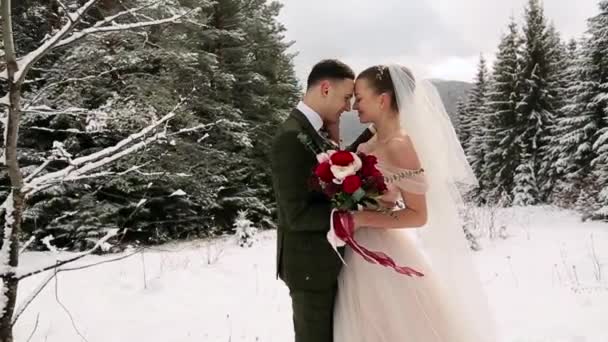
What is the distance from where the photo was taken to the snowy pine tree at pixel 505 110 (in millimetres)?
24891

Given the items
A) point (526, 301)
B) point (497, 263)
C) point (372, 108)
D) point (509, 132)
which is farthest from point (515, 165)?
point (372, 108)

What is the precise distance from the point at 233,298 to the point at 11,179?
400 cm

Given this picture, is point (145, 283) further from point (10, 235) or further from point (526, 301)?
point (526, 301)

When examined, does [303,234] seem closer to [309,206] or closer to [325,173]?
[309,206]

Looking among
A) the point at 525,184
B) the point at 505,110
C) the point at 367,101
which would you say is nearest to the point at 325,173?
the point at 367,101

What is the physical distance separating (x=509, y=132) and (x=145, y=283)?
75.9 feet

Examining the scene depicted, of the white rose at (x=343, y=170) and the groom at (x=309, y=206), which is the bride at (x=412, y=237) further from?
the white rose at (x=343, y=170)

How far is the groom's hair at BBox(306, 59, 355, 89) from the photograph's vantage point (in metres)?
2.93

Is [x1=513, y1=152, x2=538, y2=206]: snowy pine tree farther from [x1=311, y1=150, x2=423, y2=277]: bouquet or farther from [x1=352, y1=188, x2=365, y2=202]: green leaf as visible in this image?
[x1=352, y1=188, x2=365, y2=202]: green leaf

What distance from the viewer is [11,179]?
273 cm

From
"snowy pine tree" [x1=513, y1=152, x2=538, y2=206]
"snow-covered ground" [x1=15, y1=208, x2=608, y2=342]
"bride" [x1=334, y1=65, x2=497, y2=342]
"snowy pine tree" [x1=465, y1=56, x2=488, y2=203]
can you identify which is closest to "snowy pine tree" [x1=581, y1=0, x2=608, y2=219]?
"snowy pine tree" [x1=513, y1=152, x2=538, y2=206]

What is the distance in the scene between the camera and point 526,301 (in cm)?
570

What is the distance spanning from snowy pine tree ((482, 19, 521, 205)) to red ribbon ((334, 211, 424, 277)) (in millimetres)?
23355


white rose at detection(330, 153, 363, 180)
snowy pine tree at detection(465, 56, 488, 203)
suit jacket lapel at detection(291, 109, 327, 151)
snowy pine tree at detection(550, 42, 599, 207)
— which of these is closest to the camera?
white rose at detection(330, 153, 363, 180)
